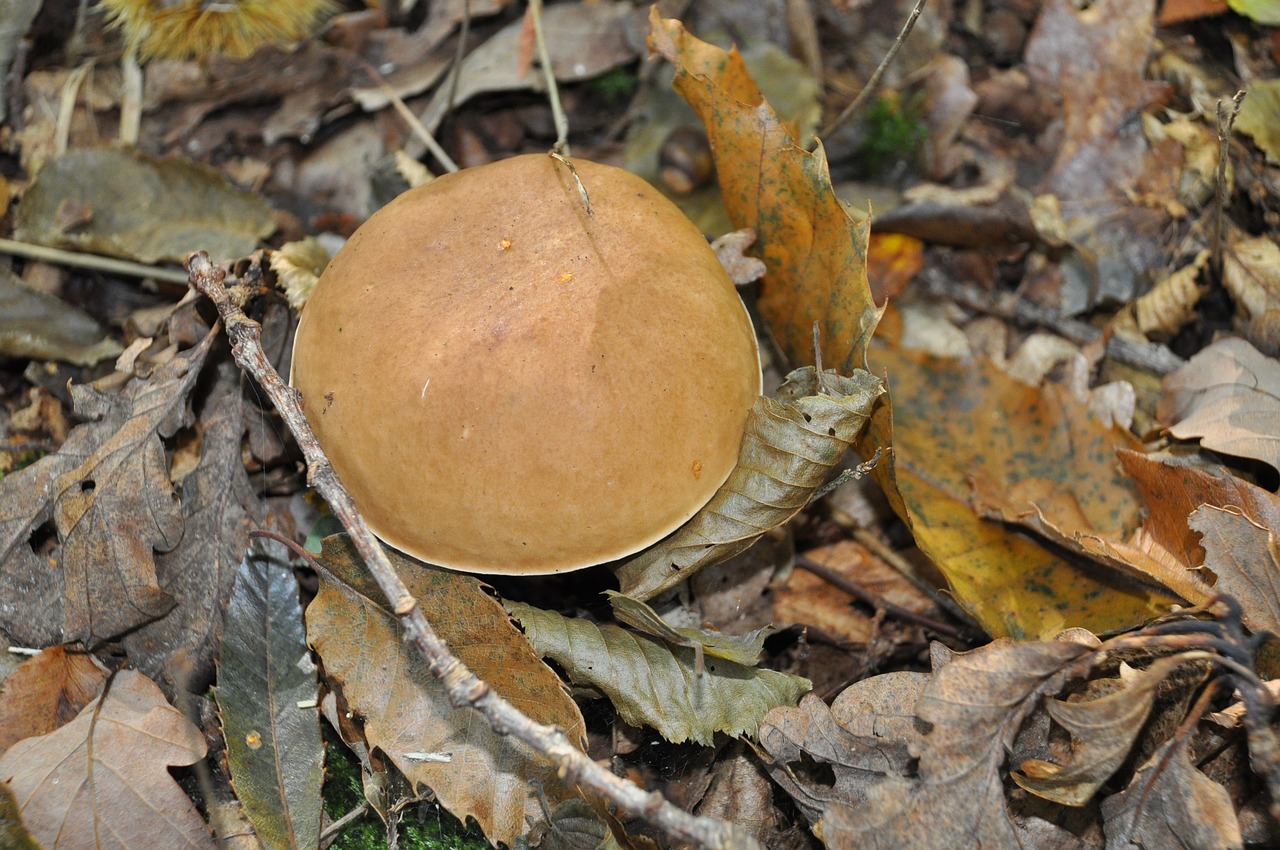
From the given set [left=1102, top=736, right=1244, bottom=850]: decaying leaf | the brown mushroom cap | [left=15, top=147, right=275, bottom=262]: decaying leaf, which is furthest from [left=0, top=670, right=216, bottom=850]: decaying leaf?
[left=1102, top=736, right=1244, bottom=850]: decaying leaf

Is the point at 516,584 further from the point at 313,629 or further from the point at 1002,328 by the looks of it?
the point at 1002,328

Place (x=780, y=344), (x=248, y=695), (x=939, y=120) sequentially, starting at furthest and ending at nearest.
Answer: (x=939, y=120) → (x=780, y=344) → (x=248, y=695)

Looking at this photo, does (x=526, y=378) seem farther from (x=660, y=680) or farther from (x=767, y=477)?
(x=660, y=680)

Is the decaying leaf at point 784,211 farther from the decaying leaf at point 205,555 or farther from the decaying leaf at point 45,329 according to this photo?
the decaying leaf at point 45,329

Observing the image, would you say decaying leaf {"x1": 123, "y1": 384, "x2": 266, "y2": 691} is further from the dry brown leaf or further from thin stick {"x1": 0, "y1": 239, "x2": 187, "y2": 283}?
the dry brown leaf

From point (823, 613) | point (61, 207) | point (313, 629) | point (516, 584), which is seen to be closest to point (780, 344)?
point (823, 613)
